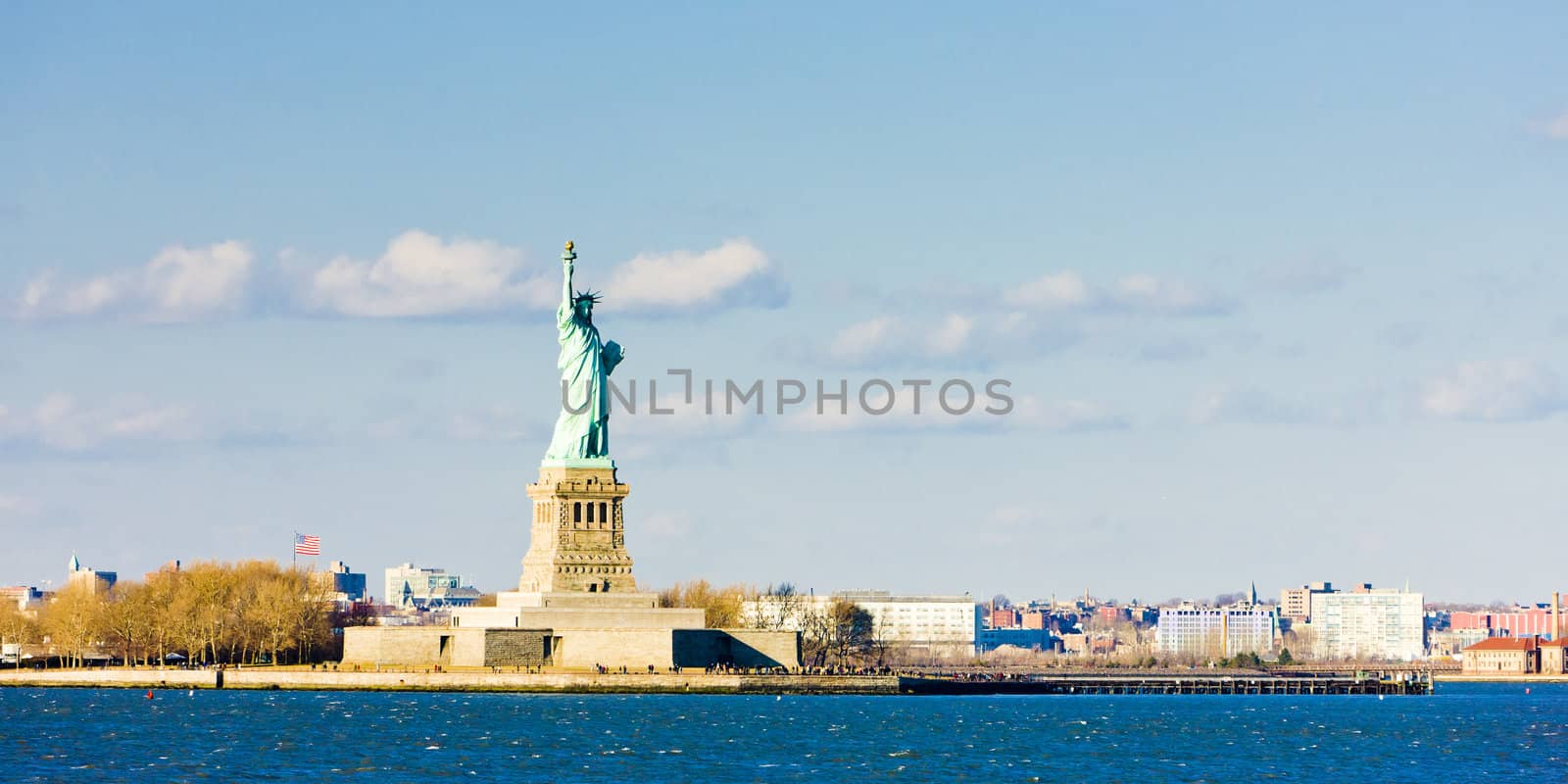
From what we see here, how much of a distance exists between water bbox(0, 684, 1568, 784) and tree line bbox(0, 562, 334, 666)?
32.9ft

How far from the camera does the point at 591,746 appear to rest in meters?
85.1

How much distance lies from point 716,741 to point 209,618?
54.9m

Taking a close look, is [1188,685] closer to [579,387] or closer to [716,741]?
[579,387]

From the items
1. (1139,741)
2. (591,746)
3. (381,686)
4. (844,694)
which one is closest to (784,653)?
(844,694)

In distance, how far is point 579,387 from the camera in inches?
4828

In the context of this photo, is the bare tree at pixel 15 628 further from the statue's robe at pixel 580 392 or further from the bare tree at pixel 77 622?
the statue's robe at pixel 580 392

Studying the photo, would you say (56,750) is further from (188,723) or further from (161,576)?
(161,576)

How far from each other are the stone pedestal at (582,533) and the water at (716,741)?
270 inches

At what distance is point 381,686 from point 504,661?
5904 mm

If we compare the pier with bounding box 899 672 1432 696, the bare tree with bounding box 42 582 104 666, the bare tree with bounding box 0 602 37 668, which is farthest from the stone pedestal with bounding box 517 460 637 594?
the bare tree with bounding box 0 602 37 668

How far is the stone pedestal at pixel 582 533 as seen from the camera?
121 m

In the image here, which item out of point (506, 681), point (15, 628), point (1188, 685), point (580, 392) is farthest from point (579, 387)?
point (1188, 685)

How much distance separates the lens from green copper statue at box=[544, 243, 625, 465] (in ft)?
400

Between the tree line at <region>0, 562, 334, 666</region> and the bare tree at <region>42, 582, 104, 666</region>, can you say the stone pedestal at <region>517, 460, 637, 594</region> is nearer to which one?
the tree line at <region>0, 562, 334, 666</region>
